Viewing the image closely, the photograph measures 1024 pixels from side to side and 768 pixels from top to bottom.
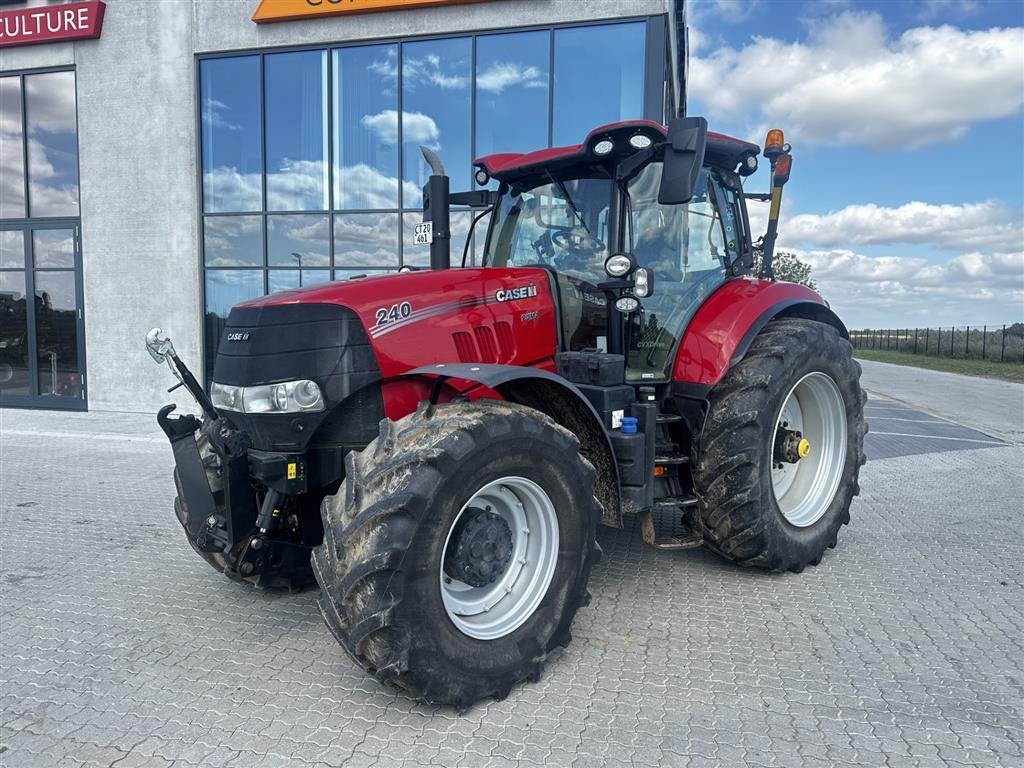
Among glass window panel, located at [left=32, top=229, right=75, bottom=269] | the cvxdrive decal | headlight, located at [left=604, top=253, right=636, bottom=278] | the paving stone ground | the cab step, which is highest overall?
glass window panel, located at [left=32, top=229, right=75, bottom=269]

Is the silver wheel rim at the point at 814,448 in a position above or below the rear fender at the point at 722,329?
below

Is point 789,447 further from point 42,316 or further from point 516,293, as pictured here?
point 42,316

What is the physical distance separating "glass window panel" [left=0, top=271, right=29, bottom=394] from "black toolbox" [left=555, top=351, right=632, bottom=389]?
12406 millimetres

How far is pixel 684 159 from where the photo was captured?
3371 millimetres

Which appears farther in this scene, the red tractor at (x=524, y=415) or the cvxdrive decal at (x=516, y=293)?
the cvxdrive decal at (x=516, y=293)

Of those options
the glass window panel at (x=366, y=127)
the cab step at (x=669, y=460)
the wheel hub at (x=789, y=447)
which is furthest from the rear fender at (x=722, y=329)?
the glass window panel at (x=366, y=127)

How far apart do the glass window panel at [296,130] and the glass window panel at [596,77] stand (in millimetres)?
3762

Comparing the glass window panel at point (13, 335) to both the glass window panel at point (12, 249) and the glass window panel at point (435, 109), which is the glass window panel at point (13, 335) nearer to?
the glass window panel at point (12, 249)

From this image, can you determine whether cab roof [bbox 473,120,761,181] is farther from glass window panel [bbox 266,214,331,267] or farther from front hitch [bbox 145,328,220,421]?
glass window panel [bbox 266,214,331,267]

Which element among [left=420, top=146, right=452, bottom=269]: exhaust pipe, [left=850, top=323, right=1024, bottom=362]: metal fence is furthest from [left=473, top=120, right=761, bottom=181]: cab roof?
[left=850, top=323, right=1024, bottom=362]: metal fence

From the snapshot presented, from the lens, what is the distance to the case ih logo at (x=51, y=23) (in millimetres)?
11531

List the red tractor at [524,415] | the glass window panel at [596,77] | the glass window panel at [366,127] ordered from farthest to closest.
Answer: the glass window panel at [366,127] → the glass window panel at [596,77] → the red tractor at [524,415]

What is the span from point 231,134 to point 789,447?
10587 millimetres

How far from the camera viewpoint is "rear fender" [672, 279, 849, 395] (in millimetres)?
3873
